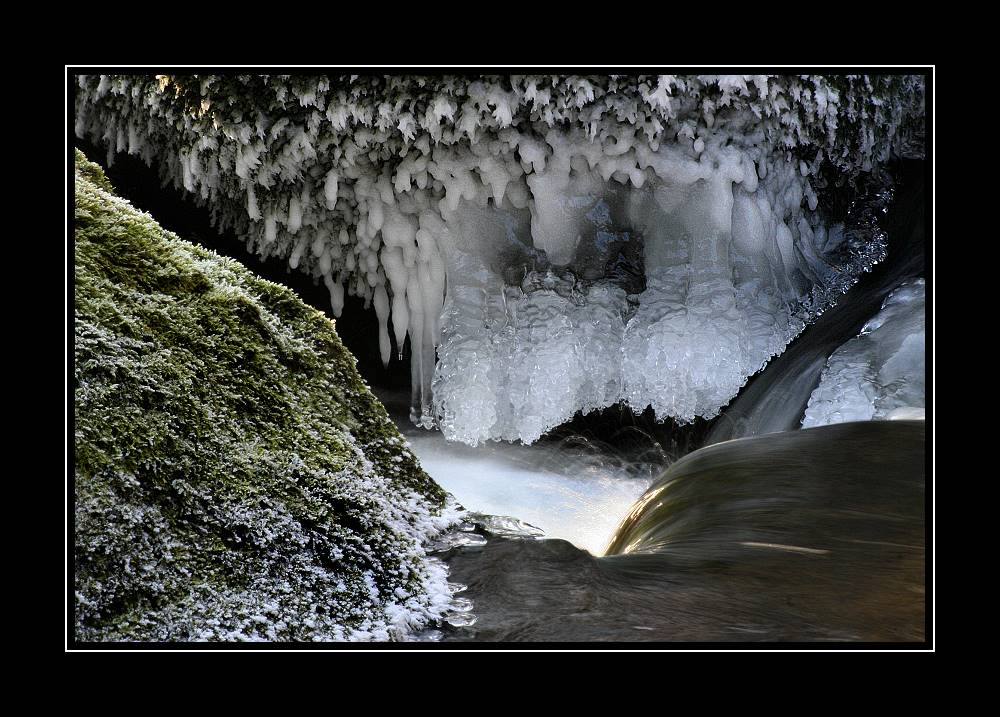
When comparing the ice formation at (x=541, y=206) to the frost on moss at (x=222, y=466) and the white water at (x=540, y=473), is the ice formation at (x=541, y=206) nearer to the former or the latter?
the white water at (x=540, y=473)

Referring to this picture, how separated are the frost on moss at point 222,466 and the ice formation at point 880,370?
128 cm

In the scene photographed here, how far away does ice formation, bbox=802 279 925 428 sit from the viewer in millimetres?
2034

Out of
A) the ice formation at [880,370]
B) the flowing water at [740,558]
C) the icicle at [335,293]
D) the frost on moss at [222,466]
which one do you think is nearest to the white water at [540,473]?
the icicle at [335,293]

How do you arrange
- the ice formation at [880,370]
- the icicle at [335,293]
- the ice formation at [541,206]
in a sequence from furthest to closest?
the icicle at [335,293]
the ice formation at [541,206]
the ice formation at [880,370]

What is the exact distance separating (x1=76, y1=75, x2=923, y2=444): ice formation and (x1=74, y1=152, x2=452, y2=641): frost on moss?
1109 millimetres

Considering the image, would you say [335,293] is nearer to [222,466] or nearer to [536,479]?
[536,479]

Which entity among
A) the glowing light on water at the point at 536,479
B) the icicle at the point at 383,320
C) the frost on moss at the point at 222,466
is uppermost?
the icicle at the point at 383,320

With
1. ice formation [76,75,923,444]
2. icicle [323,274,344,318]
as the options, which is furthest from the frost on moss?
icicle [323,274,344,318]

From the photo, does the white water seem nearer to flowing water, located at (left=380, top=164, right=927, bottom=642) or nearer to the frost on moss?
flowing water, located at (left=380, top=164, right=927, bottom=642)

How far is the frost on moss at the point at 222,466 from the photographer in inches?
49.5

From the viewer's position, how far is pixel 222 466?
4.42 feet

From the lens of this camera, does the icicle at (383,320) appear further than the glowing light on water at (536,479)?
No

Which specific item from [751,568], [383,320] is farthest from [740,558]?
[383,320]

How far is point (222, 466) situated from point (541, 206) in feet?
5.41
